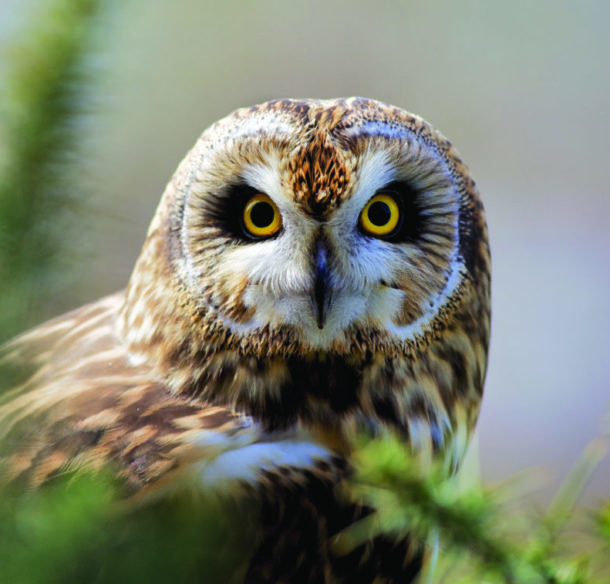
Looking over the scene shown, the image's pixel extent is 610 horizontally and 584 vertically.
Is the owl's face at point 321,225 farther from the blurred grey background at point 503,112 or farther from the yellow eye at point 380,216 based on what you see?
the blurred grey background at point 503,112

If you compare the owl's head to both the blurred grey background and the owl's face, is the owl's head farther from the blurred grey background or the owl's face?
the blurred grey background

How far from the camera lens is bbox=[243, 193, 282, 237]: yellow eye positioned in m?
1.23

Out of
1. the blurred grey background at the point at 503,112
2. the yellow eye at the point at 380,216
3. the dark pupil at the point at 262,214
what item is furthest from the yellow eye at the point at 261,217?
the blurred grey background at the point at 503,112

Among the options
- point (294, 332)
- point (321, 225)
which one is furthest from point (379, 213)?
point (294, 332)

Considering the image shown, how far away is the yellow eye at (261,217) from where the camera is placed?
4.04ft

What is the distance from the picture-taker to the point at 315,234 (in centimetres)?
120

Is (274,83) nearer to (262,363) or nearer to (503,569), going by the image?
(262,363)

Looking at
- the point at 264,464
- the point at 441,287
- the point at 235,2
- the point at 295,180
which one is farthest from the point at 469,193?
the point at 235,2

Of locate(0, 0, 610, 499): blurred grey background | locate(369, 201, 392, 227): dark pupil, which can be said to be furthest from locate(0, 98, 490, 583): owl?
locate(0, 0, 610, 499): blurred grey background

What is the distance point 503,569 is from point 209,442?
0.66m

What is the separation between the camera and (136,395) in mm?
1260

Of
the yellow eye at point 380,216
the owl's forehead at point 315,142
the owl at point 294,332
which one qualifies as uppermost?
the owl's forehead at point 315,142

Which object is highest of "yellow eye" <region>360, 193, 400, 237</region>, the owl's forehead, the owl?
the owl's forehead

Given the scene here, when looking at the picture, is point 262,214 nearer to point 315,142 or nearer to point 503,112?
point 315,142
